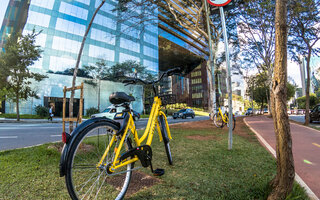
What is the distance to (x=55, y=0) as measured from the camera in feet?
96.9

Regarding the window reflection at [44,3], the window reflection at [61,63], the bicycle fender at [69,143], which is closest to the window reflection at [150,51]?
the window reflection at [61,63]

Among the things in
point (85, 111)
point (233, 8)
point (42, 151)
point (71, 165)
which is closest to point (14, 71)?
point (85, 111)

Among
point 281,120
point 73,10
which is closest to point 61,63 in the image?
point 73,10

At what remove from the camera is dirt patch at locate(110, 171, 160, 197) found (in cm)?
217

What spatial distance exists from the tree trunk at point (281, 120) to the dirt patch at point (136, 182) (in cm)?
139

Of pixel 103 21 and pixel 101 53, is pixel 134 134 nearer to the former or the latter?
pixel 101 53

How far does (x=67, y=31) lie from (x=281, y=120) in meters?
35.3

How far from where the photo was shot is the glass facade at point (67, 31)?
92.2ft

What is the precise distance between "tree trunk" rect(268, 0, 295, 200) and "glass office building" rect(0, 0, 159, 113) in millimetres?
26021

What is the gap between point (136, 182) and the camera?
2373 mm

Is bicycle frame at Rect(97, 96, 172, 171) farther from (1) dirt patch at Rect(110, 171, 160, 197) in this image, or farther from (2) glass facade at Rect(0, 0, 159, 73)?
(2) glass facade at Rect(0, 0, 159, 73)

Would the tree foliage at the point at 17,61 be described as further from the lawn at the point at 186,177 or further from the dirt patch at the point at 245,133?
the dirt patch at the point at 245,133

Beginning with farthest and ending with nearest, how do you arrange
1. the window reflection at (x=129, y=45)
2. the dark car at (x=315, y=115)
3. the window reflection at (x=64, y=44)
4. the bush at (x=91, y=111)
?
the window reflection at (x=129, y=45) < the bush at (x=91, y=111) < the window reflection at (x=64, y=44) < the dark car at (x=315, y=115)

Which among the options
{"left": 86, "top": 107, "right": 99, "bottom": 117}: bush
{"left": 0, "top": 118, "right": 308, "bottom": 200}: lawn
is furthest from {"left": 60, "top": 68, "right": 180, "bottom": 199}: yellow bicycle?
{"left": 86, "top": 107, "right": 99, "bottom": 117}: bush
